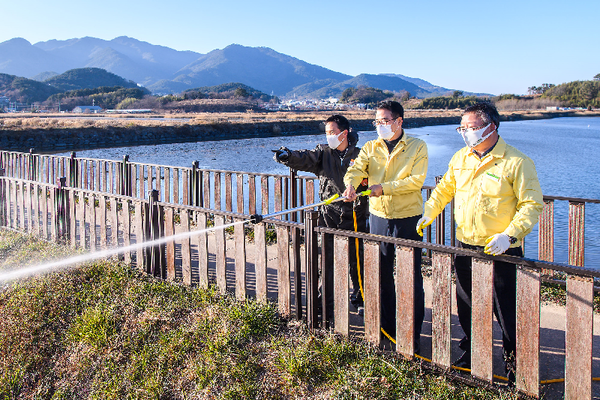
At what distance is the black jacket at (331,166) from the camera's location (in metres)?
4.46

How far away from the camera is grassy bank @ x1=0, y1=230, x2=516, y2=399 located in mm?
3213

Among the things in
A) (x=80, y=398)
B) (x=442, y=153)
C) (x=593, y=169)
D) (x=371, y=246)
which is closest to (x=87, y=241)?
A: (x=80, y=398)

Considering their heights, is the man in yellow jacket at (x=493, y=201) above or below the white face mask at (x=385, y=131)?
below

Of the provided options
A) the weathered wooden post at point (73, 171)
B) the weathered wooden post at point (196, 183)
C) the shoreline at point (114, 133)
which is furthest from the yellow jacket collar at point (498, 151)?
the shoreline at point (114, 133)

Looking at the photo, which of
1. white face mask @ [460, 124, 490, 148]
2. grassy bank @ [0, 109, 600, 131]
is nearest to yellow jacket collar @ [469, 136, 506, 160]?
white face mask @ [460, 124, 490, 148]

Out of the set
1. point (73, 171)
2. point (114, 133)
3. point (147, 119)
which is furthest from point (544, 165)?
point (147, 119)

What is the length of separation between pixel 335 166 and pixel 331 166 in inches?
1.5

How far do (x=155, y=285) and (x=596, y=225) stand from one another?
11.0m

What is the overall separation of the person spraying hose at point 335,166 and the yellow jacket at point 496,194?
1250 mm

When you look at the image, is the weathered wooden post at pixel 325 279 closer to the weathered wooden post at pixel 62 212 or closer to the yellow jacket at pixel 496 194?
the yellow jacket at pixel 496 194

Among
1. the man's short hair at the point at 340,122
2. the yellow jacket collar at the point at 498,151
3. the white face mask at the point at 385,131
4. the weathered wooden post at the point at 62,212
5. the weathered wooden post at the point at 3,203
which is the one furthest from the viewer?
the weathered wooden post at the point at 3,203

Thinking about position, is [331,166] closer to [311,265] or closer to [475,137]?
[311,265]

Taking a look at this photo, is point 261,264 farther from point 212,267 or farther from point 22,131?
point 22,131

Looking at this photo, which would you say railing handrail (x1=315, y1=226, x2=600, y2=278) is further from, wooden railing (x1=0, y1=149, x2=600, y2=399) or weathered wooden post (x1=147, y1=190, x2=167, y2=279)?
weathered wooden post (x1=147, y1=190, x2=167, y2=279)
